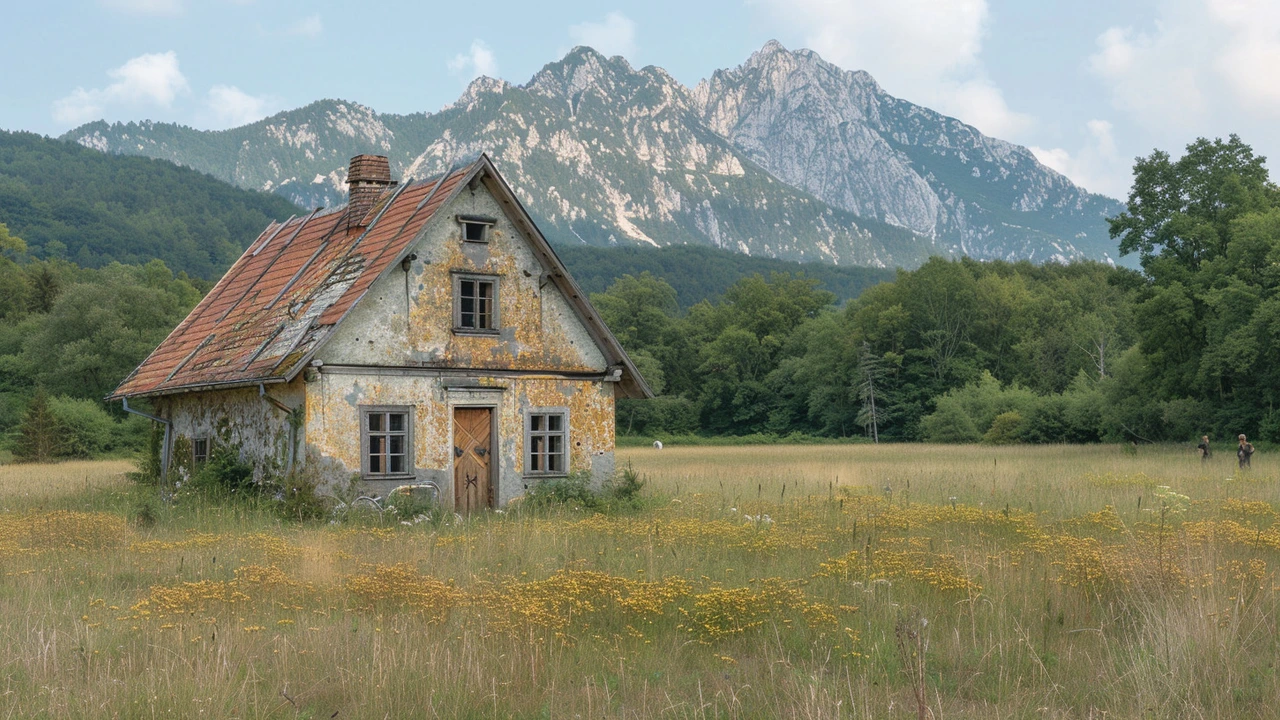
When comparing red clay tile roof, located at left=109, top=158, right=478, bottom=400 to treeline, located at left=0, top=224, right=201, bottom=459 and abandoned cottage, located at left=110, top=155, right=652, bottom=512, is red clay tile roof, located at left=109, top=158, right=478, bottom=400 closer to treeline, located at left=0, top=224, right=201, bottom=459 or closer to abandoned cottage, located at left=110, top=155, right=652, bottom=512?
abandoned cottage, located at left=110, top=155, right=652, bottom=512

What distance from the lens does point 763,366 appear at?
316ft

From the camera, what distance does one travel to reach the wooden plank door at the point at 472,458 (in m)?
20.9

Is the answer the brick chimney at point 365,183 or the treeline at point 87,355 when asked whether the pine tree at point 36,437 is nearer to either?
the treeline at point 87,355

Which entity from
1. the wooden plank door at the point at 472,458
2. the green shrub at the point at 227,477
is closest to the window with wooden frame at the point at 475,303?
the wooden plank door at the point at 472,458

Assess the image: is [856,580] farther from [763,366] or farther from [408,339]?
[763,366]

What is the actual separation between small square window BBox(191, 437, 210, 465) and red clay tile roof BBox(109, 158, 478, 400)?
124cm

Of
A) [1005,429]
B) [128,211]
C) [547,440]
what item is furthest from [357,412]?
[128,211]

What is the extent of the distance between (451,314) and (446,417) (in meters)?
1.91

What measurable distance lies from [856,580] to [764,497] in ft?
34.5

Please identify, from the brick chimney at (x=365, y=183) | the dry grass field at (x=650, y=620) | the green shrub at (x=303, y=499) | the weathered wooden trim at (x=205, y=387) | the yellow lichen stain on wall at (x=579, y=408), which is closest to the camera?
the dry grass field at (x=650, y=620)

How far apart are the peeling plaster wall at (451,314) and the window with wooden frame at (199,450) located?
5.18 m

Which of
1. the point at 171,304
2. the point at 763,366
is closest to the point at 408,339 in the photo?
the point at 171,304

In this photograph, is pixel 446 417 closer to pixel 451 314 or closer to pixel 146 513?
pixel 451 314

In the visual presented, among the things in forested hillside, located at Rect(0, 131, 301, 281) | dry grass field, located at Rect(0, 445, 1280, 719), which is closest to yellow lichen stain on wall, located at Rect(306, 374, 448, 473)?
dry grass field, located at Rect(0, 445, 1280, 719)
